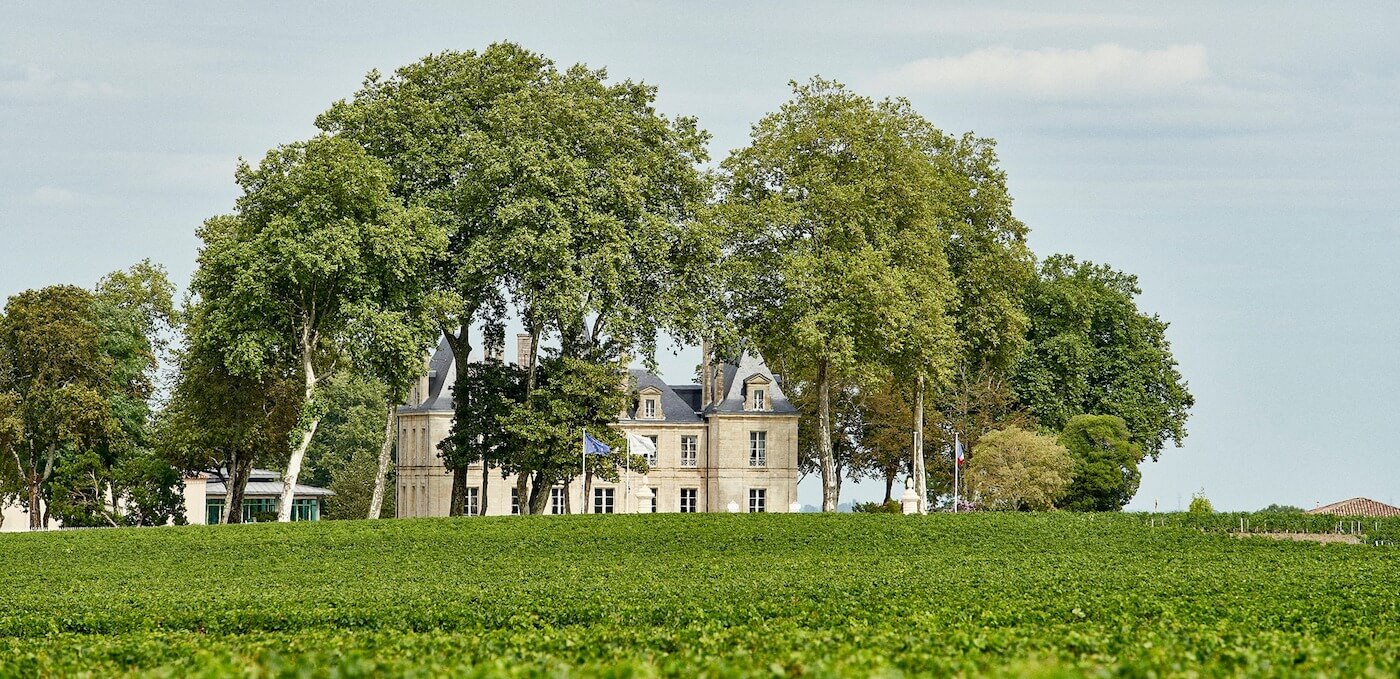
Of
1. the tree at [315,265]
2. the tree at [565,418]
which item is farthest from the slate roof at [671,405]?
the tree at [315,265]

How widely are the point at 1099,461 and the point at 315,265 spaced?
36467 millimetres

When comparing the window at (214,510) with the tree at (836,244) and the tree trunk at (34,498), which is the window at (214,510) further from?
the tree at (836,244)

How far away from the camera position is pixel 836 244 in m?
53.8

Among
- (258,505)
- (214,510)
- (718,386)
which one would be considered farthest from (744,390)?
(214,510)

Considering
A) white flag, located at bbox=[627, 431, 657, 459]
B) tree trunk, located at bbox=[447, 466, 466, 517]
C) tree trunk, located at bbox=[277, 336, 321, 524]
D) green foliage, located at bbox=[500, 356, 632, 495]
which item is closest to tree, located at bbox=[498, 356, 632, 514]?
green foliage, located at bbox=[500, 356, 632, 495]

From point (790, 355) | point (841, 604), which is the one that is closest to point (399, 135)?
point (790, 355)

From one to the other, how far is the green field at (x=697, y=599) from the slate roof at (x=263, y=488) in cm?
3567

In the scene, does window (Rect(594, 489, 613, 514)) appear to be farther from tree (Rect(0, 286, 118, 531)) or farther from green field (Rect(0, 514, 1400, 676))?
green field (Rect(0, 514, 1400, 676))

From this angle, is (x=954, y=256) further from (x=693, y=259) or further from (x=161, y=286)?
(x=161, y=286)

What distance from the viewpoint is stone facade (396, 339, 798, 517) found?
7219cm

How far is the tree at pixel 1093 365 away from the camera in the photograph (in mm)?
73062

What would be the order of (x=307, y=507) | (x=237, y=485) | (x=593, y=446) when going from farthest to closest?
(x=307, y=507)
(x=237, y=485)
(x=593, y=446)

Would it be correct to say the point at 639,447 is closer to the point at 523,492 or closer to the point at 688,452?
the point at 523,492

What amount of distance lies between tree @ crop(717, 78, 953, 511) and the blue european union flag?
20.8 feet
